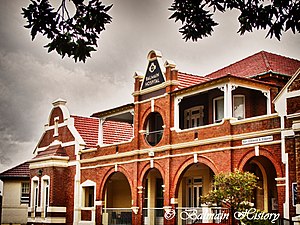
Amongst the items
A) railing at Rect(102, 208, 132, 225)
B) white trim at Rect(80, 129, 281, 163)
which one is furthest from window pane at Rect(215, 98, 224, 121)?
railing at Rect(102, 208, 132, 225)

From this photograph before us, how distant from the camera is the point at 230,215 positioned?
74.8ft

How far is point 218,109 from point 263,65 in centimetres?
308

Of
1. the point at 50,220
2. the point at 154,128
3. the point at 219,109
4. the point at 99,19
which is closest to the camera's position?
the point at 99,19

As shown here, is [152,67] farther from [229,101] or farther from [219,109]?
[229,101]

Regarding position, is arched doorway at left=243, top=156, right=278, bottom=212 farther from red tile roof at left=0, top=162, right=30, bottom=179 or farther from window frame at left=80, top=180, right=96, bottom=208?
red tile roof at left=0, top=162, right=30, bottom=179

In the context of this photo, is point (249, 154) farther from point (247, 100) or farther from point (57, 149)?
point (57, 149)

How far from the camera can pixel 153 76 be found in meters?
28.9

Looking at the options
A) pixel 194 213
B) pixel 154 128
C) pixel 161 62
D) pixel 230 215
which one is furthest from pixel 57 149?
pixel 230 215

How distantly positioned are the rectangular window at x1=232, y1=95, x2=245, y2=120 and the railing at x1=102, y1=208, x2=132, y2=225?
7.27 meters

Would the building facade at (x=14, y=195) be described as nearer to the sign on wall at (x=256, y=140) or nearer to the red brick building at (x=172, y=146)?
the red brick building at (x=172, y=146)

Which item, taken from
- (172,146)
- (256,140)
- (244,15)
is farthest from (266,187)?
(244,15)

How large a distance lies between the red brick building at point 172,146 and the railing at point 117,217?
0.05 metres

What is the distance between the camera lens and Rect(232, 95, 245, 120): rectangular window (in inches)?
1051

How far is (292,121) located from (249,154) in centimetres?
316
